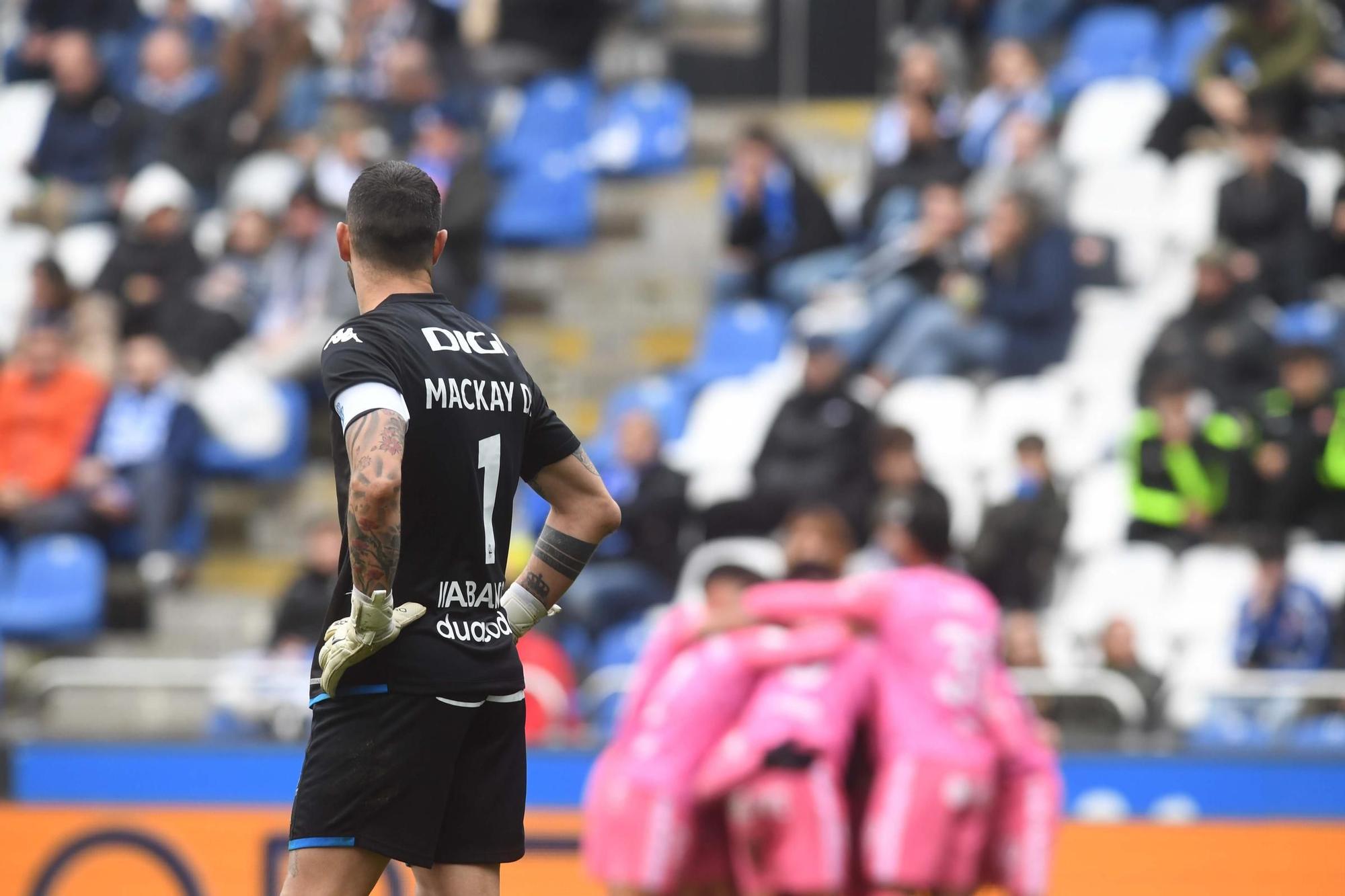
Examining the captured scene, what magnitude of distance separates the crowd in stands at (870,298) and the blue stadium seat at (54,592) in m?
0.18

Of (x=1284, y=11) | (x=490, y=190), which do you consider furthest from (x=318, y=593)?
(x=1284, y=11)

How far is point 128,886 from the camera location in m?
8.59

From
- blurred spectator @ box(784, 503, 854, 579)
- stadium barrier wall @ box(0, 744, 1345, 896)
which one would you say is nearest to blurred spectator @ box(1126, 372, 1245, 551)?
stadium barrier wall @ box(0, 744, 1345, 896)

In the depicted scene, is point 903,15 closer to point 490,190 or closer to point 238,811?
point 490,190

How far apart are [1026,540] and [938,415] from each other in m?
1.44

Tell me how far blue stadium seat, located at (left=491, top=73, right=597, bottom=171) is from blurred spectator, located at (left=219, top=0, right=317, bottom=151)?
1495 millimetres

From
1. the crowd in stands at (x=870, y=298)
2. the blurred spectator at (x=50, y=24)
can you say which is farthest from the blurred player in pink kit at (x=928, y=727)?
the blurred spectator at (x=50, y=24)

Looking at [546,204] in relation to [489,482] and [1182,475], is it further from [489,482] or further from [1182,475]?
[489,482]

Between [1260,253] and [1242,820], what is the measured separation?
4739 millimetres

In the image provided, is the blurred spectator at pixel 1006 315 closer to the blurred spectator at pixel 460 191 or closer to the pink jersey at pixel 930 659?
the blurred spectator at pixel 460 191

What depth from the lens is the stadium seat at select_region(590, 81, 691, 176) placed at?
15.1m

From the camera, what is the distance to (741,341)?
43.9 ft

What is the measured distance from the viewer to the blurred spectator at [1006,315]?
1222 cm

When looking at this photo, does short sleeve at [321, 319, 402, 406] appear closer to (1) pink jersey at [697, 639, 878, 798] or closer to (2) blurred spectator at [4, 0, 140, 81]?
(1) pink jersey at [697, 639, 878, 798]
